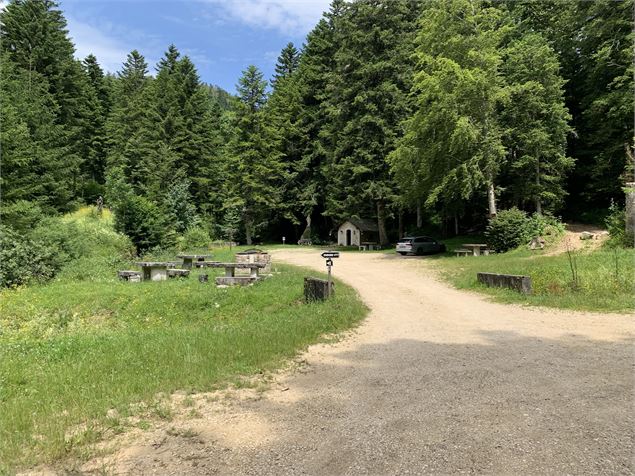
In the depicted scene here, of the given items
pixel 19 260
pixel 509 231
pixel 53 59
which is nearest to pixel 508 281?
pixel 509 231

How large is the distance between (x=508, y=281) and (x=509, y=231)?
519 inches

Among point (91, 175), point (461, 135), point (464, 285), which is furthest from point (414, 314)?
point (91, 175)

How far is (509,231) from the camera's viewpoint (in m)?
24.6

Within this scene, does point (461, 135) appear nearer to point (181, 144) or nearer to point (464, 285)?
point (464, 285)

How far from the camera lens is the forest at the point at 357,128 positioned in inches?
1046

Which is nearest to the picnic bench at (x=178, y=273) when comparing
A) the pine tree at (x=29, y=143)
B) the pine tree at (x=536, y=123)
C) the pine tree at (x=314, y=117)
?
the pine tree at (x=29, y=143)

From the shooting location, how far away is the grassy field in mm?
4246

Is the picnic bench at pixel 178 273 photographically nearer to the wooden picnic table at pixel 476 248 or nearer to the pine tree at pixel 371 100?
the wooden picnic table at pixel 476 248

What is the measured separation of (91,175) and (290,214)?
3108 centimetres

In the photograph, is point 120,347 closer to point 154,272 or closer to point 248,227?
point 154,272

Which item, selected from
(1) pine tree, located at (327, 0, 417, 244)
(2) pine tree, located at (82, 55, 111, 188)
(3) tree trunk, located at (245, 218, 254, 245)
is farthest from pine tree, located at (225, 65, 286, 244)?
(2) pine tree, located at (82, 55, 111, 188)

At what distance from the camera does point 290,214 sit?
43531 mm

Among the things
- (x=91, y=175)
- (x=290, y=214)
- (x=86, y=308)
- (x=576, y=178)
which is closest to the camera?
(x=86, y=308)

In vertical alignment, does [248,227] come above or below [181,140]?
below
